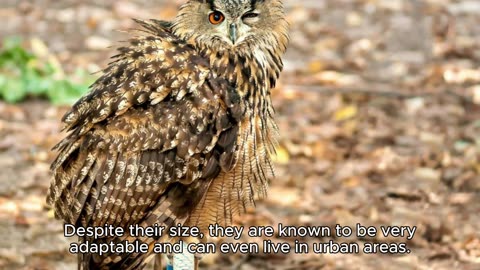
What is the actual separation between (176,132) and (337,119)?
3665 millimetres

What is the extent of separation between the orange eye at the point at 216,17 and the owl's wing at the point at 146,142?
25cm

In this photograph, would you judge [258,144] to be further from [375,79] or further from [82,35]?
[82,35]

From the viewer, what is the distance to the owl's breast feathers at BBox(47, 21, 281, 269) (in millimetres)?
4688

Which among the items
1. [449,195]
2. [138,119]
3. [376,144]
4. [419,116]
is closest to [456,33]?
[419,116]

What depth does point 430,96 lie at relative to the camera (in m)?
8.44

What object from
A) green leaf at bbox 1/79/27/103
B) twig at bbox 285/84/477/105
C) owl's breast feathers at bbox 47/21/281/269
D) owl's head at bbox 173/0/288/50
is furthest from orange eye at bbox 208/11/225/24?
green leaf at bbox 1/79/27/103

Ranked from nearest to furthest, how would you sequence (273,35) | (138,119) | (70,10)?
(138,119) < (273,35) < (70,10)

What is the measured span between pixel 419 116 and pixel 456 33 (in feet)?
6.75

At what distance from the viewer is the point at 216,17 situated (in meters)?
4.89

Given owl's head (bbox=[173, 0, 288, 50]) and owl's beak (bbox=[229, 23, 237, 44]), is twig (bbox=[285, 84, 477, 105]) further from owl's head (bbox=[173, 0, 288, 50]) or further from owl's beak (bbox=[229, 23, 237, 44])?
owl's beak (bbox=[229, 23, 237, 44])

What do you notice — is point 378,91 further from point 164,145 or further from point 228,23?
point 164,145

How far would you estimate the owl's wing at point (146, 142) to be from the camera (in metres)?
4.68

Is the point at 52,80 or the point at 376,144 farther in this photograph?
the point at 52,80

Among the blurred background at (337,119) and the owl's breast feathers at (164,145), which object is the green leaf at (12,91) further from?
the owl's breast feathers at (164,145)
